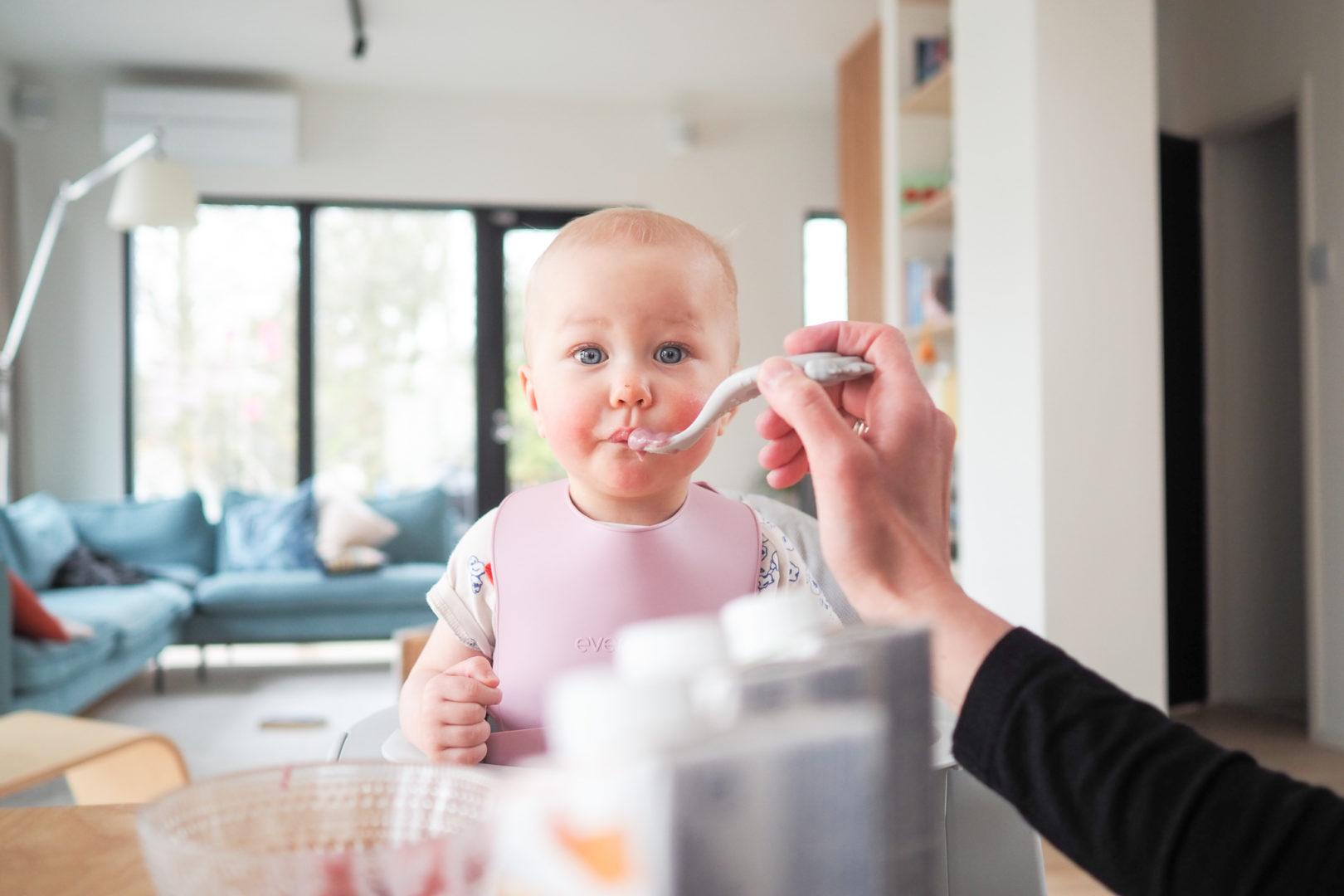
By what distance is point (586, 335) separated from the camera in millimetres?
918

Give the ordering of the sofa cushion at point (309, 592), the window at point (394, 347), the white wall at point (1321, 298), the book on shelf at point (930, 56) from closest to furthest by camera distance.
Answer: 1. the white wall at point (1321, 298)
2. the book on shelf at point (930, 56)
3. the sofa cushion at point (309, 592)
4. the window at point (394, 347)

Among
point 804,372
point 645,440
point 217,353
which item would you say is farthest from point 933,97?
point 217,353

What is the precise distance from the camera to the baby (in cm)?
91

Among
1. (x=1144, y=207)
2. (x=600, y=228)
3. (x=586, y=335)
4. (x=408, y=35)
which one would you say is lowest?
(x=586, y=335)

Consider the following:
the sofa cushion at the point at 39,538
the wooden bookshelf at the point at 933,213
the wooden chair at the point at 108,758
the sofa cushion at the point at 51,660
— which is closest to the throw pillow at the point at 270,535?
the sofa cushion at the point at 39,538

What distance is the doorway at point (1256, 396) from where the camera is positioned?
4.25 m

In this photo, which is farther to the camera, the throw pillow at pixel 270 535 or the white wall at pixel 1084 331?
the throw pillow at pixel 270 535

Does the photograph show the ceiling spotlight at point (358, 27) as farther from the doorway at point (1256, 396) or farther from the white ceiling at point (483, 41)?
the doorway at point (1256, 396)

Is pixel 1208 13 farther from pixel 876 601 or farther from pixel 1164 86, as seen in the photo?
pixel 876 601

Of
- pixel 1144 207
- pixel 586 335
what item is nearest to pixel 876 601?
pixel 586 335

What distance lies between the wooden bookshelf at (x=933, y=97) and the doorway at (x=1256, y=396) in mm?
1241

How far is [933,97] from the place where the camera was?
3879 mm

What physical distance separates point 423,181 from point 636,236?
543 cm

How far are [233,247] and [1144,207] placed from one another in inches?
190
